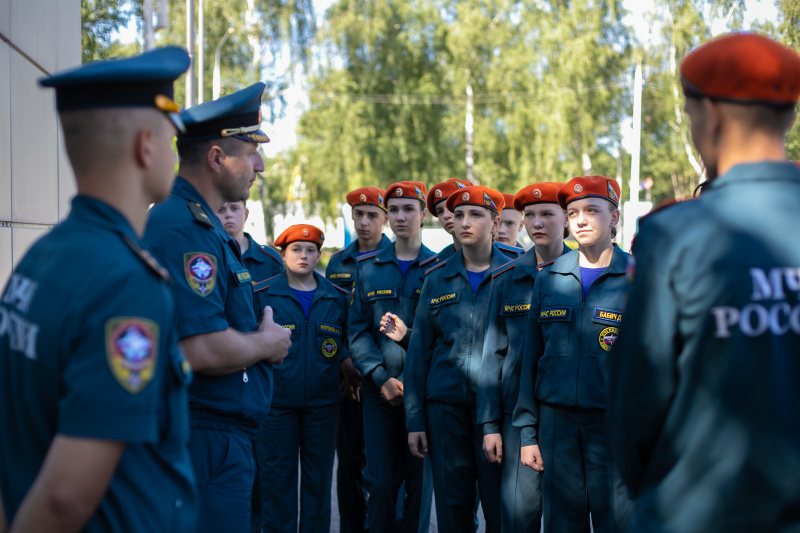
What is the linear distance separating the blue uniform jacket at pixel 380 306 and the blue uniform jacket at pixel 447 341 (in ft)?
1.96

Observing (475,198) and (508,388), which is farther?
(475,198)

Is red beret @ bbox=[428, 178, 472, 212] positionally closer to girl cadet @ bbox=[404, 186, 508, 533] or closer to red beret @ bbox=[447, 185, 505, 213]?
red beret @ bbox=[447, 185, 505, 213]

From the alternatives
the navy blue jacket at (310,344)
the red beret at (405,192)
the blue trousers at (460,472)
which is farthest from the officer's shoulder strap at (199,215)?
the red beret at (405,192)

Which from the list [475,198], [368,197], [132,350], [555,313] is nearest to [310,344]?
[475,198]

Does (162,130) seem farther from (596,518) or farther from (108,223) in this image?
(596,518)

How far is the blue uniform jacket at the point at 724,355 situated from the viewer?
5.59ft

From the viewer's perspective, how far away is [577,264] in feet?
14.1

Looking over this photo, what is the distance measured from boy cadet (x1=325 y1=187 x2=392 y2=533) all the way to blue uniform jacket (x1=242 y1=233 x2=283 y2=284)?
0.62 m

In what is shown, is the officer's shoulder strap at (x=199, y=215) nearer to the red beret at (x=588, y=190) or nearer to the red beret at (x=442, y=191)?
the red beret at (x=588, y=190)

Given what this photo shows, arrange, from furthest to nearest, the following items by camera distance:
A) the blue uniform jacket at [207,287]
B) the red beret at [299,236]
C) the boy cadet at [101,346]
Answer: the red beret at [299,236] → the blue uniform jacket at [207,287] → the boy cadet at [101,346]

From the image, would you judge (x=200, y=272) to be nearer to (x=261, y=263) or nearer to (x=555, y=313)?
(x=555, y=313)

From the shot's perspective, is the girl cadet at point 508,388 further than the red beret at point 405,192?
No

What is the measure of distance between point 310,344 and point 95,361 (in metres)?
4.12

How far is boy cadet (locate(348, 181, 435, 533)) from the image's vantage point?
5527 millimetres
